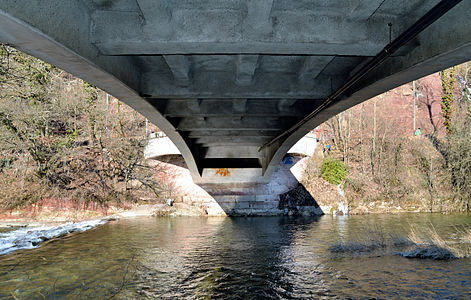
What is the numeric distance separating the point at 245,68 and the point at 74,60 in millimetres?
3180

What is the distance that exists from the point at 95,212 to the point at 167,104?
15.0 meters

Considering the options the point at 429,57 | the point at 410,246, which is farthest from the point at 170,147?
the point at 429,57

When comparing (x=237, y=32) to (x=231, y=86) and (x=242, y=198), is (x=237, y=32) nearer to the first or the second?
(x=231, y=86)

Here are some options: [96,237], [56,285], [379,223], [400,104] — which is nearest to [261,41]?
[56,285]

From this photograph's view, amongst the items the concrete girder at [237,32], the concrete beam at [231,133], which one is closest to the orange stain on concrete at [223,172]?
the concrete beam at [231,133]

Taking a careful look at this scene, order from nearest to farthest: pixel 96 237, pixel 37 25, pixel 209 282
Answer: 1. pixel 37 25
2. pixel 209 282
3. pixel 96 237

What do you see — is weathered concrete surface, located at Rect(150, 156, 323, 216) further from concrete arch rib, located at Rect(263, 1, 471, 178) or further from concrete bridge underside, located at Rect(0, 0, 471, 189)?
concrete bridge underside, located at Rect(0, 0, 471, 189)

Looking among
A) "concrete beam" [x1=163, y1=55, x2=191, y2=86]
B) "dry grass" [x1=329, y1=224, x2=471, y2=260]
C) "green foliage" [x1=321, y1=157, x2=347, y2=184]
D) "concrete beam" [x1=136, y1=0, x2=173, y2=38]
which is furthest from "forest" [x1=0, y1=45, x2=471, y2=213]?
"concrete beam" [x1=136, y1=0, x2=173, y2=38]

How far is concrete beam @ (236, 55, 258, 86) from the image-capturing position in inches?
250

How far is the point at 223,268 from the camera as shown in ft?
35.8

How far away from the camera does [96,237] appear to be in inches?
634

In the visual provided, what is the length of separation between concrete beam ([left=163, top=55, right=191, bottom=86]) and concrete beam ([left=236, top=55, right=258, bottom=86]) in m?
1.01

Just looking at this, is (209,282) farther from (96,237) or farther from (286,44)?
(96,237)

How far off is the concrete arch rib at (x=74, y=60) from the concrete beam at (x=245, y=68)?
2.06 metres
